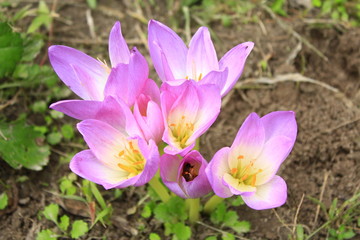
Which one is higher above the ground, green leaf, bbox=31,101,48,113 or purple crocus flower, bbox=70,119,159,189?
purple crocus flower, bbox=70,119,159,189

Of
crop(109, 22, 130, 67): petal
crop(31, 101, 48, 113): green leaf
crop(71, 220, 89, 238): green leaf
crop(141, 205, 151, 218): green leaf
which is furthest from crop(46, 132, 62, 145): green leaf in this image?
crop(109, 22, 130, 67): petal

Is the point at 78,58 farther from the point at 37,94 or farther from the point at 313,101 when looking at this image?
the point at 313,101

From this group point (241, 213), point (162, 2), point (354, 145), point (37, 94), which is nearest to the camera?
point (241, 213)

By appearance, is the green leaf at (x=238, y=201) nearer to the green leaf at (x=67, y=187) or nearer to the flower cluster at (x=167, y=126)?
the flower cluster at (x=167, y=126)

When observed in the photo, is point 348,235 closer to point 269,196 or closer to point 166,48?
point 269,196

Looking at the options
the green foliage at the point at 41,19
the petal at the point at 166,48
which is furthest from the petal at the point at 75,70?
the green foliage at the point at 41,19

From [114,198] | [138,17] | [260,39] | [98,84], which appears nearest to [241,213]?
[114,198]

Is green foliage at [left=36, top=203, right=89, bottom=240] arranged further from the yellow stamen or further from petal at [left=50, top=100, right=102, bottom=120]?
petal at [left=50, top=100, right=102, bottom=120]
